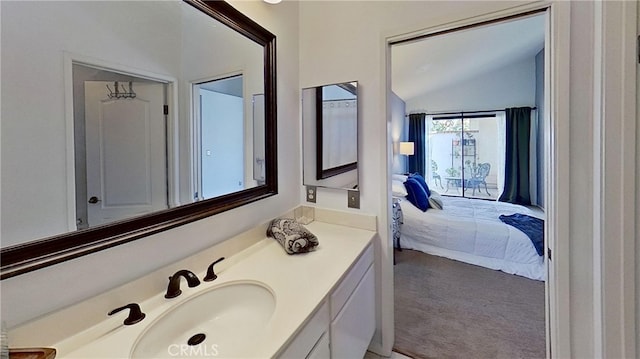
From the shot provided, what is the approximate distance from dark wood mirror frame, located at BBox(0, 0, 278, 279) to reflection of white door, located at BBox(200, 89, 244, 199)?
73 millimetres

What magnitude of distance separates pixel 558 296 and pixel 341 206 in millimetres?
1171

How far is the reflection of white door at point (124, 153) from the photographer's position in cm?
90

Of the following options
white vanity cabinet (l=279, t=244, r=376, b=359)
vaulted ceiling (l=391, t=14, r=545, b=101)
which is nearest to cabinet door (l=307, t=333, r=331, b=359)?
white vanity cabinet (l=279, t=244, r=376, b=359)

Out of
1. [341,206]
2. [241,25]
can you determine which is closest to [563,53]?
[341,206]

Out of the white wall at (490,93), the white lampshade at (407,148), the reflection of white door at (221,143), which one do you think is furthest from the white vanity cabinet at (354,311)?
the white wall at (490,93)

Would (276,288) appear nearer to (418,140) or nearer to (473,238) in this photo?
(473,238)

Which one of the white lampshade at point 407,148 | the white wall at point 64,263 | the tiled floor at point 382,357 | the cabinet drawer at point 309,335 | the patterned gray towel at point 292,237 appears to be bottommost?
the tiled floor at point 382,357

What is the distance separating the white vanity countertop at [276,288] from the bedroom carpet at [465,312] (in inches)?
37.8

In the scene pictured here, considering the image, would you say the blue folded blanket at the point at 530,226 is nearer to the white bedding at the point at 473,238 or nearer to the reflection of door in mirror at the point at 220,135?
the white bedding at the point at 473,238

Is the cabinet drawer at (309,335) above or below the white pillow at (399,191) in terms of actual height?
below

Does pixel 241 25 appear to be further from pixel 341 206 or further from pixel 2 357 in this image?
pixel 2 357

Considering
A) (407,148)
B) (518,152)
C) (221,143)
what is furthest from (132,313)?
(518,152)

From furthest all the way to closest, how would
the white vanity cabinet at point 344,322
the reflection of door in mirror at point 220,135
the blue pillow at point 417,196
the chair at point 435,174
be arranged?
1. the chair at point 435,174
2. the blue pillow at point 417,196
3. the reflection of door in mirror at point 220,135
4. the white vanity cabinet at point 344,322

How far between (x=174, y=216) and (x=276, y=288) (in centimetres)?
49
